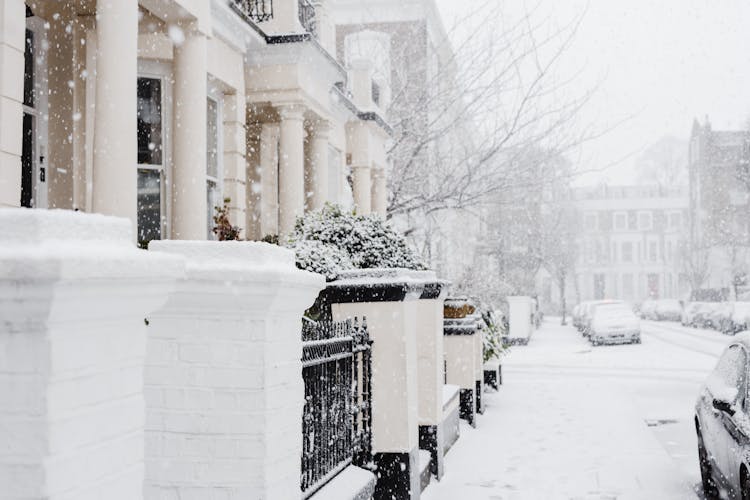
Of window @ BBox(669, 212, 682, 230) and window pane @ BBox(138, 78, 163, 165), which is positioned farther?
window @ BBox(669, 212, 682, 230)

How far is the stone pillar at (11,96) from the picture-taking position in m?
6.68

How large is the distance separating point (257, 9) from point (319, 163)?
10.00ft

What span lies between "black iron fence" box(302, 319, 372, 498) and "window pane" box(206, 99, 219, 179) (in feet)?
20.1

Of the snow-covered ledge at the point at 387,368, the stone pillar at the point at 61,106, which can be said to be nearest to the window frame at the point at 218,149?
the stone pillar at the point at 61,106

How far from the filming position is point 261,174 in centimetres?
1523

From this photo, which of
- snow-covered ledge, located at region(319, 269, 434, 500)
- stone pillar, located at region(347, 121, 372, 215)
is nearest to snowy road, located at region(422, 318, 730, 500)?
snow-covered ledge, located at region(319, 269, 434, 500)

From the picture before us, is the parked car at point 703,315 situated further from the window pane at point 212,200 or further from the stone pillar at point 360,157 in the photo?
the window pane at point 212,200

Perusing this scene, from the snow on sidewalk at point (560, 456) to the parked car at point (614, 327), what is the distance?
14.7 meters

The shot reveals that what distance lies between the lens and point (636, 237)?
275 ft

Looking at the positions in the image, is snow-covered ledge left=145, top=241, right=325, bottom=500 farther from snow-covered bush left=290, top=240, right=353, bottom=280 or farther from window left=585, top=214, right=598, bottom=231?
window left=585, top=214, right=598, bottom=231

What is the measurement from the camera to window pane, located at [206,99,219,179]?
467 inches

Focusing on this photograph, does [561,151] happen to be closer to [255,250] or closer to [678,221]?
[255,250]

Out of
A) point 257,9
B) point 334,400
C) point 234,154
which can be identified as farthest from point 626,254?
point 334,400

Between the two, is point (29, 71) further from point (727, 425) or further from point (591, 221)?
point (591, 221)
